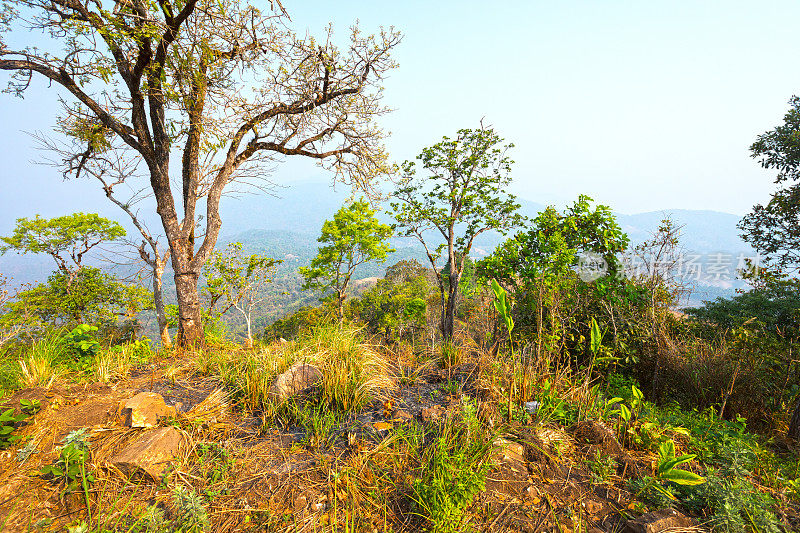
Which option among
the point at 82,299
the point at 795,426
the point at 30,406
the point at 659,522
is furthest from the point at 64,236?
the point at 795,426

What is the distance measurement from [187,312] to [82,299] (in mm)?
15412

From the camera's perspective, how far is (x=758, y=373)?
15.7 feet

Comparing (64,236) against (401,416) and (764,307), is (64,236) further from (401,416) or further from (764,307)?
(764,307)

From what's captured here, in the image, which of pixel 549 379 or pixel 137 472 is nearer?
pixel 137 472

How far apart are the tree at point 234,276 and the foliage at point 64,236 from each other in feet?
15.8

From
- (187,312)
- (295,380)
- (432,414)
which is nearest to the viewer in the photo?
(432,414)

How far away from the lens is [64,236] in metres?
15.3

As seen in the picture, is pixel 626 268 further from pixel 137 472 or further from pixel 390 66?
pixel 137 472

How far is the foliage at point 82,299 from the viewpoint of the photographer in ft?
48.8

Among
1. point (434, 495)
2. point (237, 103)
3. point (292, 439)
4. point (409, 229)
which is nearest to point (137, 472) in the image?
point (292, 439)

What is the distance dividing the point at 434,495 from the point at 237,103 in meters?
5.39

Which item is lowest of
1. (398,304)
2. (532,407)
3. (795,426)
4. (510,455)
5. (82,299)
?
(398,304)

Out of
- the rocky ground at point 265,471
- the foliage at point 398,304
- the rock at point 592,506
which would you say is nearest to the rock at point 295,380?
the rocky ground at point 265,471

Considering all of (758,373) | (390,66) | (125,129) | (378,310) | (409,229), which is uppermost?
(390,66)
